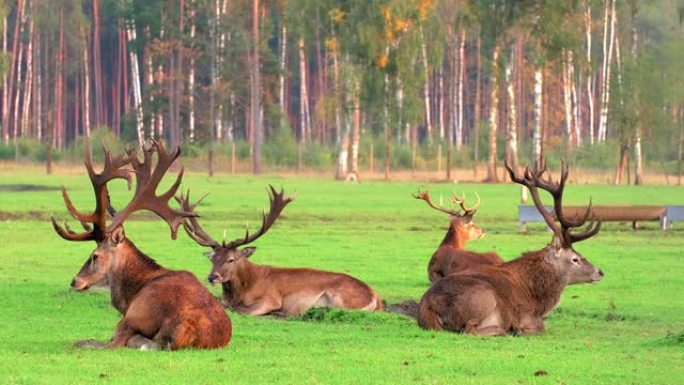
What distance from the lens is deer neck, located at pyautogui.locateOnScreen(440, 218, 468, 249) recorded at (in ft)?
68.9

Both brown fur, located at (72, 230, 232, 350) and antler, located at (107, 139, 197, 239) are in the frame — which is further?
antler, located at (107, 139, 197, 239)

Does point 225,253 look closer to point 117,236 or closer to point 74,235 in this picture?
point 117,236

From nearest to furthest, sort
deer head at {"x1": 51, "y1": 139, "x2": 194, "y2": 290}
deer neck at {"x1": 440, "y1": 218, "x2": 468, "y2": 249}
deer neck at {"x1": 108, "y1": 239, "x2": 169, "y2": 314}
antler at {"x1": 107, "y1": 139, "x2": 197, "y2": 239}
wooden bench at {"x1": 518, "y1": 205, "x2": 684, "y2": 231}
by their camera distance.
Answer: deer head at {"x1": 51, "y1": 139, "x2": 194, "y2": 290} < deer neck at {"x1": 108, "y1": 239, "x2": 169, "y2": 314} < antler at {"x1": 107, "y1": 139, "x2": 197, "y2": 239} < deer neck at {"x1": 440, "y1": 218, "x2": 468, "y2": 249} < wooden bench at {"x1": 518, "y1": 205, "x2": 684, "y2": 231}

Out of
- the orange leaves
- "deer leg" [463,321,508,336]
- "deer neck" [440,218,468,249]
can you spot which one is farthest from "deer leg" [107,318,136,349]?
the orange leaves

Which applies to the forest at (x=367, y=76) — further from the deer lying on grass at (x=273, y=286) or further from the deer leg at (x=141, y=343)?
the deer leg at (x=141, y=343)

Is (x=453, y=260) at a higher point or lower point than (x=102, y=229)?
lower

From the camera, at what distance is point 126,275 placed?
526 inches

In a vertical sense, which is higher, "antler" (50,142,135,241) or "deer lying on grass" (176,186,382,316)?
"antler" (50,142,135,241)

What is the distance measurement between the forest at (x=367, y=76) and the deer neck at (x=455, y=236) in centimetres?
2590

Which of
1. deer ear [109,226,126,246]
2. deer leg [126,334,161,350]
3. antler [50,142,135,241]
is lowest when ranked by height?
deer leg [126,334,161,350]

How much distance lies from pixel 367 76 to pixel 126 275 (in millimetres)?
52000

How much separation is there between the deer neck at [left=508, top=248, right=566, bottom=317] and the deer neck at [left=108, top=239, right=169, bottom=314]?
4254 millimetres

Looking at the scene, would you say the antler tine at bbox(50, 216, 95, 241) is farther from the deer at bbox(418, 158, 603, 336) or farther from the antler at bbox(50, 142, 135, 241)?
the deer at bbox(418, 158, 603, 336)

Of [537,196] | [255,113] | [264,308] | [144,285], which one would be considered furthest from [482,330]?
[255,113]
